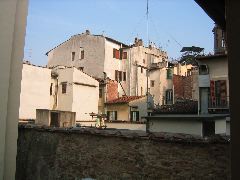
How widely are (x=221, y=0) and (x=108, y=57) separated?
124ft

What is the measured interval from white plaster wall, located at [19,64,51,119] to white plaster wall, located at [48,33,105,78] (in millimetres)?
10618

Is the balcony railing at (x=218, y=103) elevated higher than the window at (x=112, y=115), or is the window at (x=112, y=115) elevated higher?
the balcony railing at (x=218, y=103)

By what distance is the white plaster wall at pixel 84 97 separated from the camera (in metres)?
31.8

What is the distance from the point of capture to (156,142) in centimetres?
912

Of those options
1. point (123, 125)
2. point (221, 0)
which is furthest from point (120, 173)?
point (123, 125)

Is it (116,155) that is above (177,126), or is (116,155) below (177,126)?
below

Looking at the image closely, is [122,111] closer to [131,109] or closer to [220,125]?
[131,109]

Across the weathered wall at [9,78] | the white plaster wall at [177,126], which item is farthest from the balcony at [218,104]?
the weathered wall at [9,78]

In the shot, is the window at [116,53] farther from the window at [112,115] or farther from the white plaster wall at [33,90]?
the white plaster wall at [33,90]

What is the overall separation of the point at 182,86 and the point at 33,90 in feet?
71.0

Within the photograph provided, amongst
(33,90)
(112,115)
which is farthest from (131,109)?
(33,90)

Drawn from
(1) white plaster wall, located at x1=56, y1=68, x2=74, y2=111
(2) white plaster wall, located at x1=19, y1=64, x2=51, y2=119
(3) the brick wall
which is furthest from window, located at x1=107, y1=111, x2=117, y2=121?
(3) the brick wall

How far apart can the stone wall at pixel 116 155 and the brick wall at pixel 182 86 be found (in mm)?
30179

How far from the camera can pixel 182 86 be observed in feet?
136
